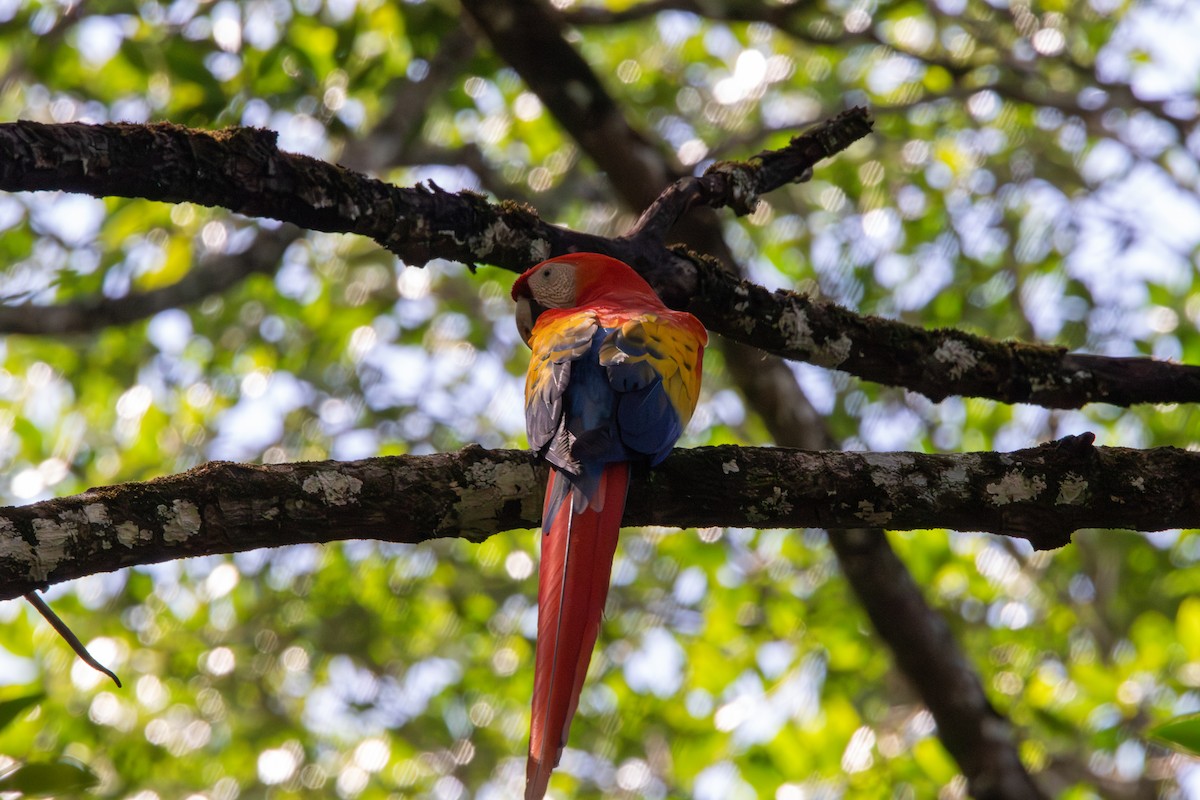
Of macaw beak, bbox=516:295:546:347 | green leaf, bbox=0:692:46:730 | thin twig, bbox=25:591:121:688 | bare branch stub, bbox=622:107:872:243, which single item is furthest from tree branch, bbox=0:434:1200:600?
bare branch stub, bbox=622:107:872:243

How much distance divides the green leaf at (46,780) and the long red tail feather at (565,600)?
72 cm

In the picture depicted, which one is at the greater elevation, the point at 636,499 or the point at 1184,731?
the point at 636,499

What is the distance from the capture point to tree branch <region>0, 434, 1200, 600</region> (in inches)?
62.7

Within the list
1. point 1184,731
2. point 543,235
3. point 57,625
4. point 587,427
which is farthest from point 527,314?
point 1184,731

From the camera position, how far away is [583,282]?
8.21 feet

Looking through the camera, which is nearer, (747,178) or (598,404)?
(598,404)

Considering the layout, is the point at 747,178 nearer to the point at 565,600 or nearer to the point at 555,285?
the point at 555,285

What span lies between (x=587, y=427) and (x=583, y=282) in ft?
2.05

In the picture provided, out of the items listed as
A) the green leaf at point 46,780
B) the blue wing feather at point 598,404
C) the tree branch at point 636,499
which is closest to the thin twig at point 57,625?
the tree branch at point 636,499

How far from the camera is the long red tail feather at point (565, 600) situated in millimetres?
1734

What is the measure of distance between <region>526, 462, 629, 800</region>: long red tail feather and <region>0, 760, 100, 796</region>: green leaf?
715mm

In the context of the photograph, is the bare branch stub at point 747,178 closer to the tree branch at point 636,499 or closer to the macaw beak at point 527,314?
the macaw beak at point 527,314

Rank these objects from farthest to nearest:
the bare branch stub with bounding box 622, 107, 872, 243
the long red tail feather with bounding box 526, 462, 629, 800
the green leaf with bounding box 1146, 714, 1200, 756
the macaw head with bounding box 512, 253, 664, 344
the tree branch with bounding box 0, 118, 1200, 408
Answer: the bare branch stub with bounding box 622, 107, 872, 243 < the macaw head with bounding box 512, 253, 664, 344 < the tree branch with bounding box 0, 118, 1200, 408 < the long red tail feather with bounding box 526, 462, 629, 800 < the green leaf with bounding box 1146, 714, 1200, 756

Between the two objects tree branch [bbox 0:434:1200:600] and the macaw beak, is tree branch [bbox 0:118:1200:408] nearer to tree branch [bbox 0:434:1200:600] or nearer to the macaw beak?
the macaw beak
